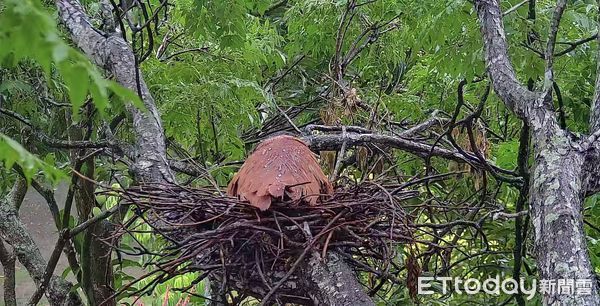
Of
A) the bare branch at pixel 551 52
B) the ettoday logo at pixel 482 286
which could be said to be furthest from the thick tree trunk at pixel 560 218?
the ettoday logo at pixel 482 286

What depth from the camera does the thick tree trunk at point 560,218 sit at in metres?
1.07

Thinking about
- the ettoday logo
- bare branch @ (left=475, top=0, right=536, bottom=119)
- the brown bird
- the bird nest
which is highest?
bare branch @ (left=475, top=0, right=536, bottom=119)

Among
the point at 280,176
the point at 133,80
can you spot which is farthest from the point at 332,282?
the point at 133,80

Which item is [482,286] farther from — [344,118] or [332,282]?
[332,282]

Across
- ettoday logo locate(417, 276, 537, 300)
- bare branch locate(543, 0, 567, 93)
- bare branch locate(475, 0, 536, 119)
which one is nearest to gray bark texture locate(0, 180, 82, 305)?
ettoday logo locate(417, 276, 537, 300)

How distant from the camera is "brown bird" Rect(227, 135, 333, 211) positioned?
4.42ft

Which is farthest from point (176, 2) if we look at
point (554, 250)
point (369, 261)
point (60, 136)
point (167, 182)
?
point (554, 250)

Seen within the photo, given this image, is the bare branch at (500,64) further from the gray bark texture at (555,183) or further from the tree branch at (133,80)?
the tree branch at (133,80)

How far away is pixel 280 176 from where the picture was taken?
1419 mm

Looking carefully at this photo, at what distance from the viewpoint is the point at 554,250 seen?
1.11 m

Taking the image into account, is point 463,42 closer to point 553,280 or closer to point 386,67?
point 553,280

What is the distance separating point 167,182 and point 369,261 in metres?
0.47

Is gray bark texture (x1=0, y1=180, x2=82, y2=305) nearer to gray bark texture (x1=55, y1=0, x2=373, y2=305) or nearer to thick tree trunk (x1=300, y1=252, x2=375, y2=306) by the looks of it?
gray bark texture (x1=55, y1=0, x2=373, y2=305)

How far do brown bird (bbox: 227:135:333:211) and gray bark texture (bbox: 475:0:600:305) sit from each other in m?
0.39
